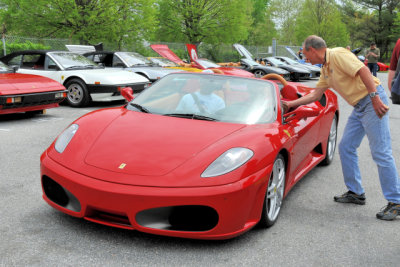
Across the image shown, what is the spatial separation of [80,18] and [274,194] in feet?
61.5

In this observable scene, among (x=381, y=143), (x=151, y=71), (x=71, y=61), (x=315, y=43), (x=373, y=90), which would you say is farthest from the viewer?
(x=151, y=71)

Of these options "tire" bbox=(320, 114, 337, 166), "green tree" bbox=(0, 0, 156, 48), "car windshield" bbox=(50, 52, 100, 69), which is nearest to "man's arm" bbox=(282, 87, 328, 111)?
"tire" bbox=(320, 114, 337, 166)

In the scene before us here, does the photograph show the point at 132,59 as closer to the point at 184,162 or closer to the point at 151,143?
the point at 151,143

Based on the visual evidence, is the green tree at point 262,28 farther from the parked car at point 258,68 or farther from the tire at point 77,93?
the tire at point 77,93

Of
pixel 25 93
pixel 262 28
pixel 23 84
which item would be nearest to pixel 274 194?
pixel 25 93

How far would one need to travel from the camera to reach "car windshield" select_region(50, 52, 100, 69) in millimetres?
10800

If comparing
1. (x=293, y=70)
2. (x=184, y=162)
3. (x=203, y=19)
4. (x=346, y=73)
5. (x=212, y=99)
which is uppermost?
(x=203, y=19)

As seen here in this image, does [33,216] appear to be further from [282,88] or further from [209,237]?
[282,88]

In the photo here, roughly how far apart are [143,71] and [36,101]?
5.30m

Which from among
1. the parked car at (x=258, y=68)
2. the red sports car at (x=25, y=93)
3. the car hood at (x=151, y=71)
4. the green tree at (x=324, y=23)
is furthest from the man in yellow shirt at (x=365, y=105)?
the green tree at (x=324, y=23)

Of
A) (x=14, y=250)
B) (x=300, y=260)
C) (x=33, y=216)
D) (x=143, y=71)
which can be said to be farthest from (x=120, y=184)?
(x=143, y=71)

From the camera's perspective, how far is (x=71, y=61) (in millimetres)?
11070

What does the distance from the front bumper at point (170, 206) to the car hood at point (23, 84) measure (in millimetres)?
5324

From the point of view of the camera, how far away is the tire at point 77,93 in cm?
1034
